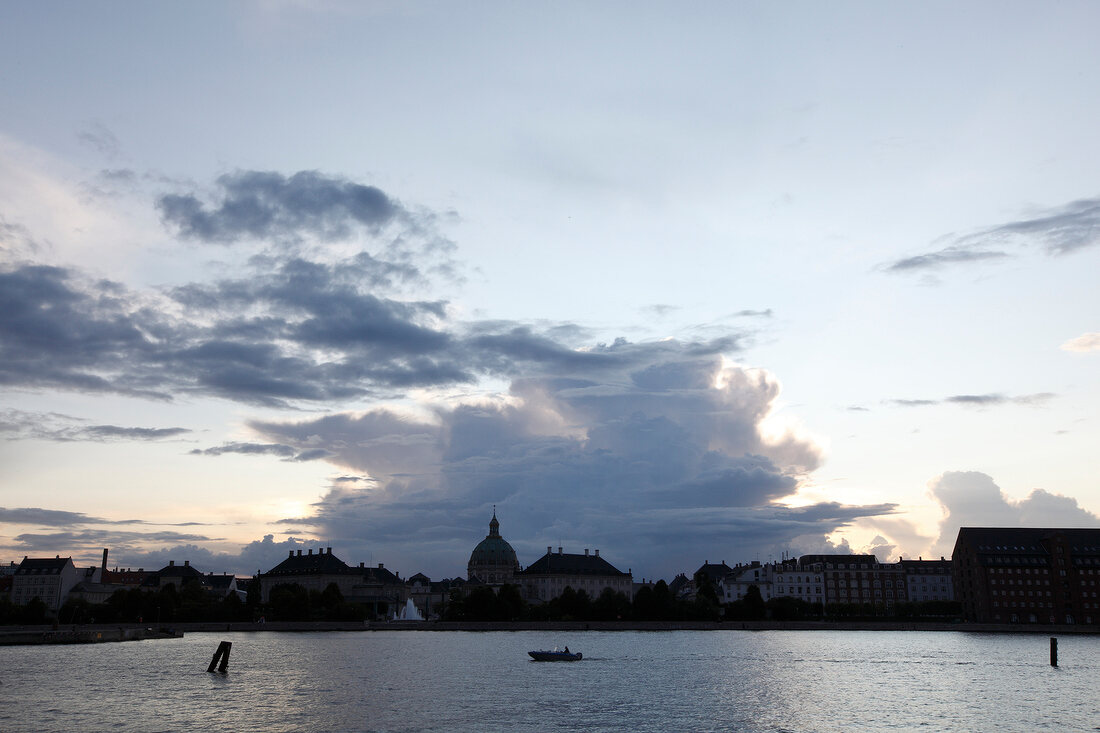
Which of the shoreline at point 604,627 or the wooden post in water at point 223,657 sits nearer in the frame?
the wooden post in water at point 223,657

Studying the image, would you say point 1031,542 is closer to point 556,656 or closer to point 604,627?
point 604,627

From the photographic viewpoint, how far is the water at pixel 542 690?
205 ft

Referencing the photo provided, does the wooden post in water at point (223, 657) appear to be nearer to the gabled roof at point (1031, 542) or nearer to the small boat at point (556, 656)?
the small boat at point (556, 656)

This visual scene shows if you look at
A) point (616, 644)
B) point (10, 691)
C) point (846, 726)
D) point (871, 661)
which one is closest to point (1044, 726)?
point (846, 726)

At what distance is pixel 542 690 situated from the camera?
3113 inches

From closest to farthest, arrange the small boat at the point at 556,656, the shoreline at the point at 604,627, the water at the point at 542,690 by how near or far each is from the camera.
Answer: the water at the point at 542,690
the small boat at the point at 556,656
the shoreline at the point at 604,627

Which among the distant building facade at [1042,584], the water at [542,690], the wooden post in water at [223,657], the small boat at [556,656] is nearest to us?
the water at [542,690]

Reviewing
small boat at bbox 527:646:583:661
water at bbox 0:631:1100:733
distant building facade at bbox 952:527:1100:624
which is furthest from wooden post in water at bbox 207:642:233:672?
distant building facade at bbox 952:527:1100:624

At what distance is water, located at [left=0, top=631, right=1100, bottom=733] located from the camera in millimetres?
62469

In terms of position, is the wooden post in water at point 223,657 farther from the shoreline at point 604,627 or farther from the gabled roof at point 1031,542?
the gabled roof at point 1031,542

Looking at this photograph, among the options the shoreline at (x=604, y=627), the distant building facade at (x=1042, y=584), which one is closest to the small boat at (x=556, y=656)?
the shoreline at (x=604, y=627)

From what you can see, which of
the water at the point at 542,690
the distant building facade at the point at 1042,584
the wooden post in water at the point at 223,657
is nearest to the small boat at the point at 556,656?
the water at the point at 542,690

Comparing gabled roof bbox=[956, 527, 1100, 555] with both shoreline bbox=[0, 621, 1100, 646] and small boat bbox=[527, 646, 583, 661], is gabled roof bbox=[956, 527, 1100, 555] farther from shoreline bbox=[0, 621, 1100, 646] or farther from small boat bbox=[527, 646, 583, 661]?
small boat bbox=[527, 646, 583, 661]

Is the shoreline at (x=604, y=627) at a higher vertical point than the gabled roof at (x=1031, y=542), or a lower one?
lower
